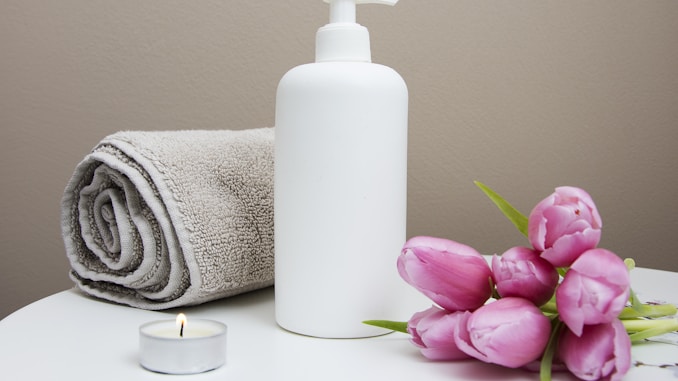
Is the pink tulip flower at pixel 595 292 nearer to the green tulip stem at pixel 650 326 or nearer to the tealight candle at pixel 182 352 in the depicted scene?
the green tulip stem at pixel 650 326

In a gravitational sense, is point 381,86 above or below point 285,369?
above

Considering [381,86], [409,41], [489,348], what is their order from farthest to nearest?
[409,41] → [381,86] → [489,348]

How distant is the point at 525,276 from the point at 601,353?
6cm

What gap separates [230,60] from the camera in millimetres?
915

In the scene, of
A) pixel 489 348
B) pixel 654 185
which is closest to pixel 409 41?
pixel 654 185

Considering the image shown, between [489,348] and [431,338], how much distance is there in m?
0.05

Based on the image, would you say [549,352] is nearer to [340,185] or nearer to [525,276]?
[525,276]

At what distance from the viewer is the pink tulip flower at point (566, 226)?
1.25ft

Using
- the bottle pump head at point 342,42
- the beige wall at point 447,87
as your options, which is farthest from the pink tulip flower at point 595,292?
the beige wall at point 447,87

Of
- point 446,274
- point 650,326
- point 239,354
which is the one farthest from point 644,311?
point 239,354

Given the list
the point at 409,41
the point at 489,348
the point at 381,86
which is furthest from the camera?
the point at 409,41

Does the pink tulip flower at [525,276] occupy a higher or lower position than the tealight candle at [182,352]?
higher

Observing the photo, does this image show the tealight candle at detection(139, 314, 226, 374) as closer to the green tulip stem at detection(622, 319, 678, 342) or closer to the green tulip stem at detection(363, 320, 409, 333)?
the green tulip stem at detection(363, 320, 409, 333)

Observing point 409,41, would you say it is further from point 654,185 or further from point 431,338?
point 431,338
